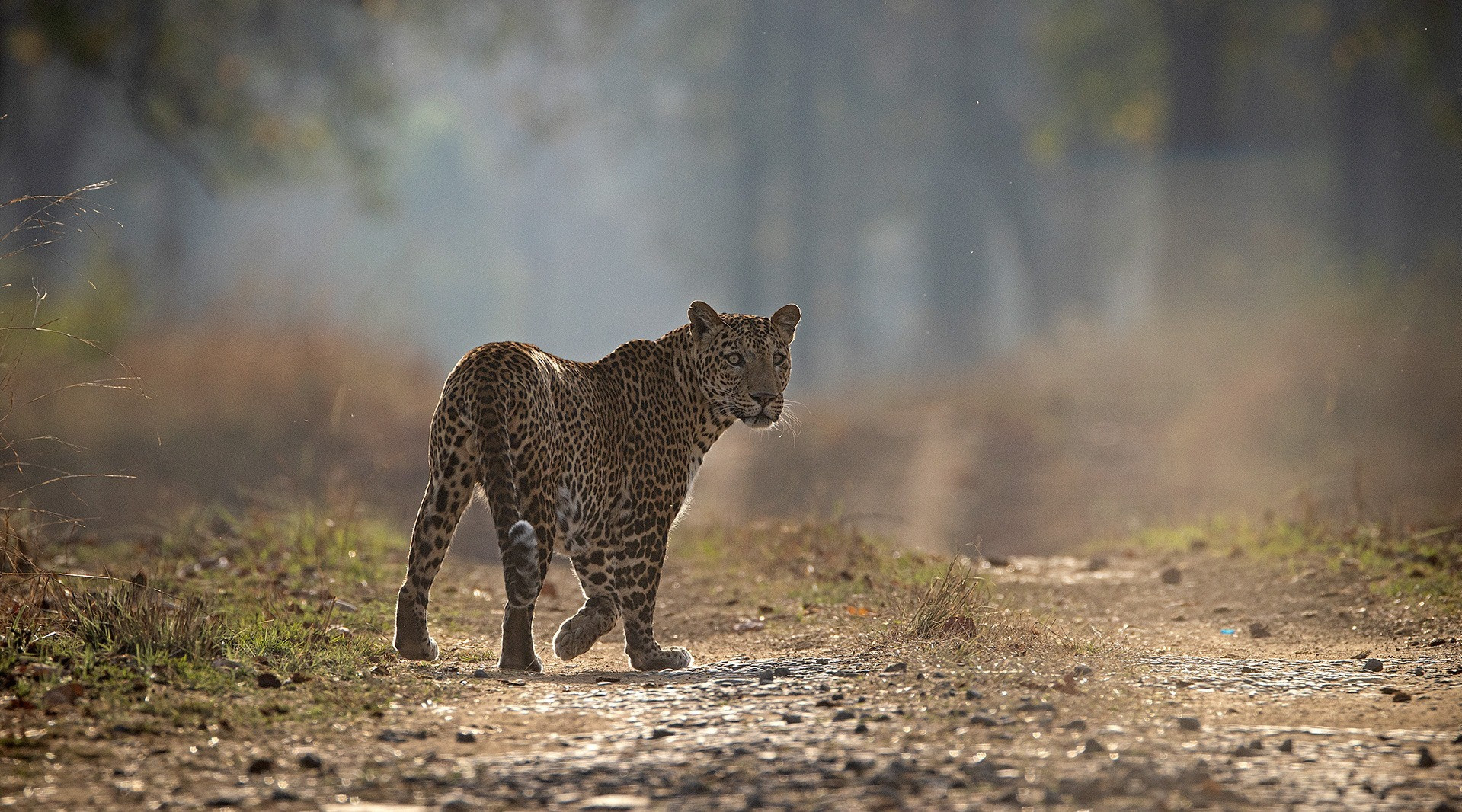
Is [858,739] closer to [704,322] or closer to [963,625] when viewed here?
[963,625]

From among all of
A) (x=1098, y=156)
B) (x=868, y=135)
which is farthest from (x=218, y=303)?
(x=1098, y=156)

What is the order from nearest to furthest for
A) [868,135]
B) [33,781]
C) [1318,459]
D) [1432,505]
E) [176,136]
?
[33,781], [1432,505], [1318,459], [176,136], [868,135]

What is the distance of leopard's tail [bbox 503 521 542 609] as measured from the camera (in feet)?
19.4

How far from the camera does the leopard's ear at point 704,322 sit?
7.55m

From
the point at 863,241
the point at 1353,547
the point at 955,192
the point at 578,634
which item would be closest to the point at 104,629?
the point at 578,634

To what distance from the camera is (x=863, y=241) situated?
185ft

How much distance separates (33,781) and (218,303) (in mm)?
13952

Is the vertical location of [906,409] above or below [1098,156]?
below

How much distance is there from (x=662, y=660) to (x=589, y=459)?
109 centimetres

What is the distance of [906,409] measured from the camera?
1210 inches

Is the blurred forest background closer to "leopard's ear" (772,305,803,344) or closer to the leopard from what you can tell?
"leopard's ear" (772,305,803,344)

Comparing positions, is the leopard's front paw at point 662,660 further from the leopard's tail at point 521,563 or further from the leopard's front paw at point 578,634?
the leopard's tail at point 521,563

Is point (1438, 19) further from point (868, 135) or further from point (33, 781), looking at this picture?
point (33, 781)

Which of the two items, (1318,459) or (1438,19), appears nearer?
(1318,459)
